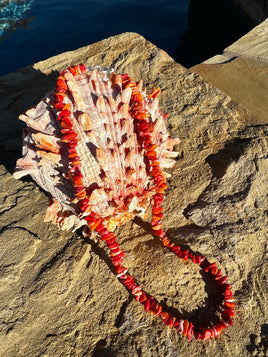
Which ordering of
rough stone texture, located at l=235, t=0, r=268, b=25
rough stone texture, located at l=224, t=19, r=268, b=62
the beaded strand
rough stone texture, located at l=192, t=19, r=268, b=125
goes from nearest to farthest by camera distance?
the beaded strand
rough stone texture, located at l=192, t=19, r=268, b=125
rough stone texture, located at l=224, t=19, r=268, b=62
rough stone texture, located at l=235, t=0, r=268, b=25

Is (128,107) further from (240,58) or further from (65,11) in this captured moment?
(65,11)

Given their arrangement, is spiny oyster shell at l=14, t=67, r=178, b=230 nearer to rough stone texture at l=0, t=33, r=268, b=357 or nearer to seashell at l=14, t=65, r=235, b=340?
seashell at l=14, t=65, r=235, b=340

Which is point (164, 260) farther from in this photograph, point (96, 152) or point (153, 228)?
point (96, 152)

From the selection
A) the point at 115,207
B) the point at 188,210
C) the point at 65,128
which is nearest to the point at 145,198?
the point at 115,207

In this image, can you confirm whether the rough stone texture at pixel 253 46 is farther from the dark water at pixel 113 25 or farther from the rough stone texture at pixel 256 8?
the dark water at pixel 113 25

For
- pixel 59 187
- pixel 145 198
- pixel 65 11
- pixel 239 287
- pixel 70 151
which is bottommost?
pixel 239 287

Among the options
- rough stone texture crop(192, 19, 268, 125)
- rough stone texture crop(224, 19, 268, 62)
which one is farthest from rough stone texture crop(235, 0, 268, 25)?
rough stone texture crop(192, 19, 268, 125)
